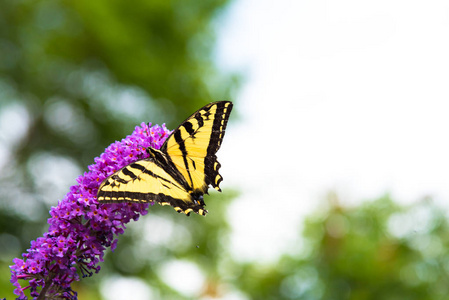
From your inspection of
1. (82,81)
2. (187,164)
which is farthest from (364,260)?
(187,164)

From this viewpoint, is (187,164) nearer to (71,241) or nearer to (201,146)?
(201,146)

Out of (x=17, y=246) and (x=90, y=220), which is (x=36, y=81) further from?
(x=90, y=220)

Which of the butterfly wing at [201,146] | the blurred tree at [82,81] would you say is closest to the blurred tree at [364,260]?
the blurred tree at [82,81]

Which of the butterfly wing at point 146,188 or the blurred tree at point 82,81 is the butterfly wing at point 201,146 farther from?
the blurred tree at point 82,81

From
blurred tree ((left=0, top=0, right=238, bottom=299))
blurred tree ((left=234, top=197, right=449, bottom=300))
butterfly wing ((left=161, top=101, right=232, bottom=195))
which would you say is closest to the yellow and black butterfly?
butterfly wing ((left=161, top=101, right=232, bottom=195))

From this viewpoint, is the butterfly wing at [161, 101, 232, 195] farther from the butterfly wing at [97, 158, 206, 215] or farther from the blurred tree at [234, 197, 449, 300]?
the blurred tree at [234, 197, 449, 300]
